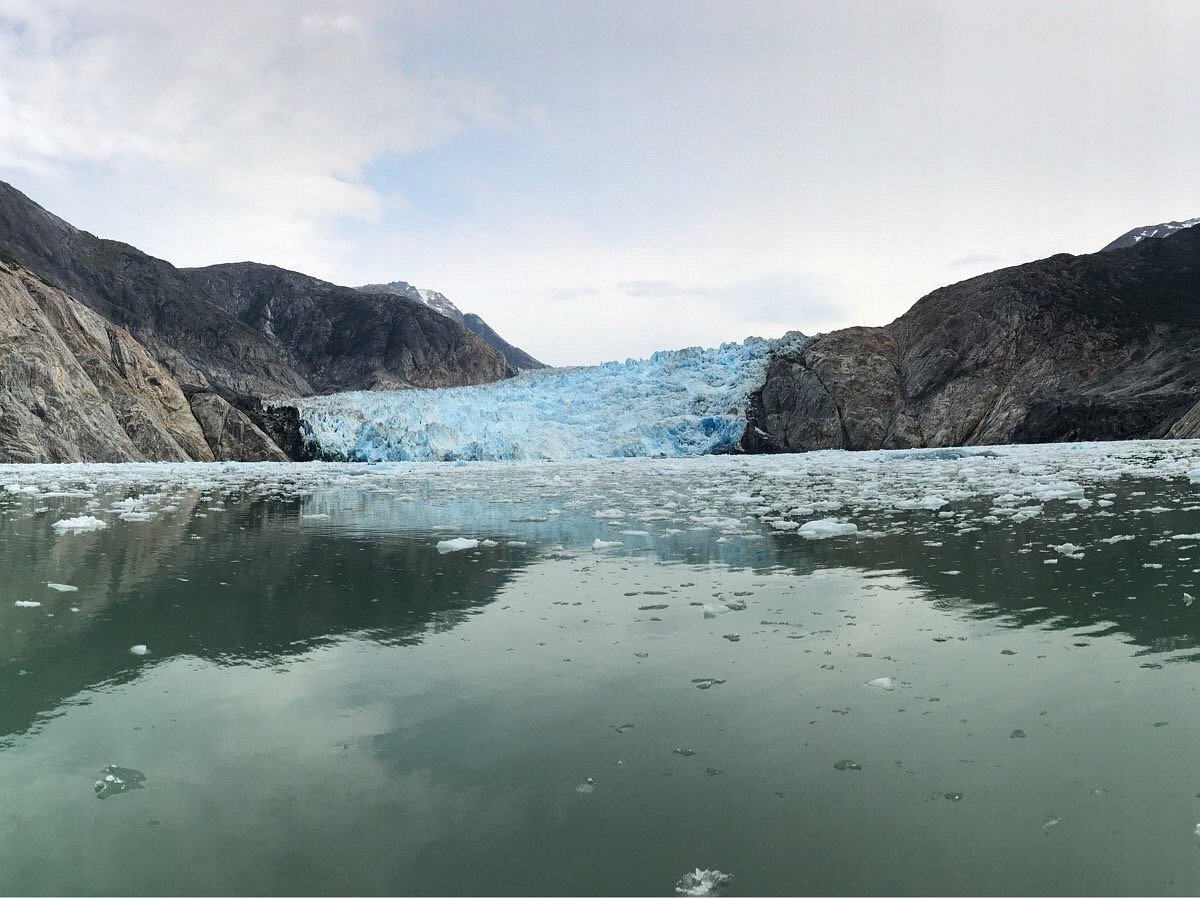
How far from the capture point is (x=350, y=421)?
1558 inches

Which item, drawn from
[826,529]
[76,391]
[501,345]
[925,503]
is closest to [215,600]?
[826,529]

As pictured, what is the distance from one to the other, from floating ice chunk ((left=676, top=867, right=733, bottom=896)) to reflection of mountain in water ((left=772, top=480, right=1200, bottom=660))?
3.19m

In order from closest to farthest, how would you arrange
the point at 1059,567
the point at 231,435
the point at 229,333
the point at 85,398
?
the point at 1059,567
the point at 85,398
the point at 231,435
the point at 229,333

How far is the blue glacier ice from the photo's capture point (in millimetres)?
37875

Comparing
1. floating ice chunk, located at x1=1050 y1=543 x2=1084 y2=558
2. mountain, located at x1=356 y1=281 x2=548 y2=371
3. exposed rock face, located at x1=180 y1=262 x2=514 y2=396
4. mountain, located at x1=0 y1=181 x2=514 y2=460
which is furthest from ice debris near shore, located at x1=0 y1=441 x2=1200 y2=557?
mountain, located at x1=356 y1=281 x2=548 y2=371

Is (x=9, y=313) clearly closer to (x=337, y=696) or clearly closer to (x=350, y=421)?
(x=350, y=421)

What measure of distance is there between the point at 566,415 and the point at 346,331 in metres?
55.1

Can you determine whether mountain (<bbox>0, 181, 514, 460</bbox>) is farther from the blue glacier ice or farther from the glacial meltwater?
the glacial meltwater

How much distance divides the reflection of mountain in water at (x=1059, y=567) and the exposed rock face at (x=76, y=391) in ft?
99.1

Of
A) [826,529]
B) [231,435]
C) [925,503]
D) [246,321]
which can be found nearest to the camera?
[826,529]

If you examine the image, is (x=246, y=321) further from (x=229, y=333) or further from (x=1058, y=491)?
(x=1058, y=491)

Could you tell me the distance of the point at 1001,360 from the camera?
4338 cm

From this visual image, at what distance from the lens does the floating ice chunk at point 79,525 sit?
9766mm

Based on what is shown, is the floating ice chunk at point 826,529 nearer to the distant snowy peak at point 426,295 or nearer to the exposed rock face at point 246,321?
the exposed rock face at point 246,321
